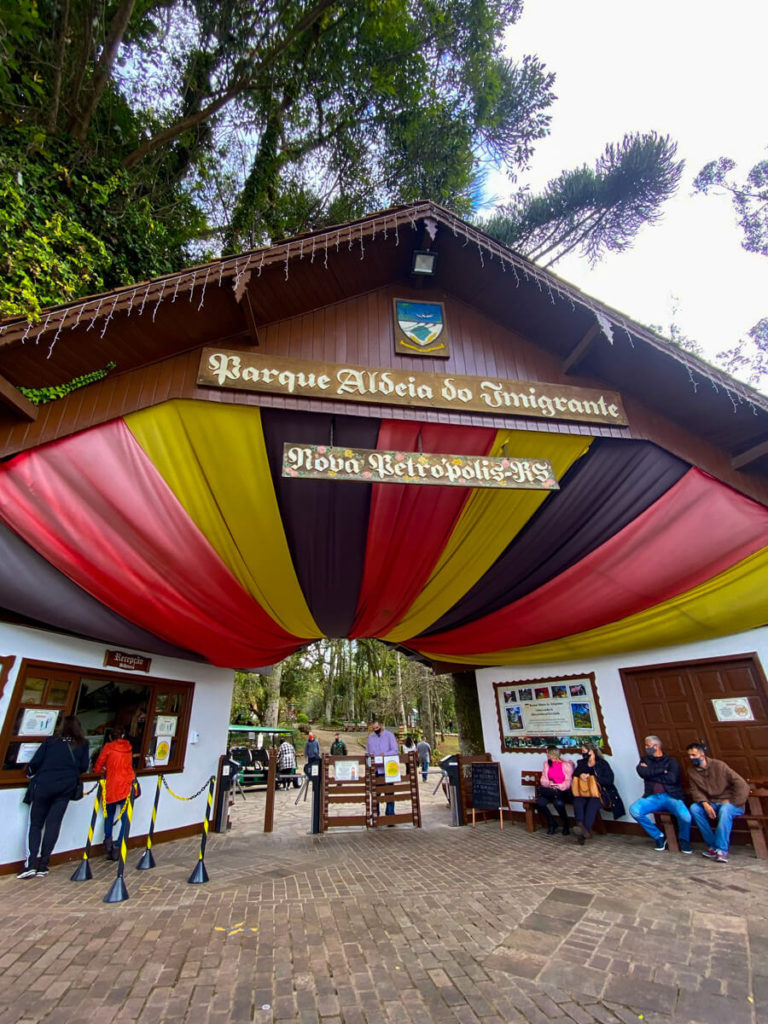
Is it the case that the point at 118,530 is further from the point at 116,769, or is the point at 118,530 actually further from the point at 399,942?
the point at 399,942

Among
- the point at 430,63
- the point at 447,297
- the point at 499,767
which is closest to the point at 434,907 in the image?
the point at 499,767

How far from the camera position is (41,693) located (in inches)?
205

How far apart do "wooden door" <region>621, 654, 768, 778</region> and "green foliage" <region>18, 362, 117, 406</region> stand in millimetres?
7217

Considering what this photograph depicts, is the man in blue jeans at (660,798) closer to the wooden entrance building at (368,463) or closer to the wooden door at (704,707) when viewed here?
the wooden door at (704,707)

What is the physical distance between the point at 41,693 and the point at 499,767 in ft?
21.6

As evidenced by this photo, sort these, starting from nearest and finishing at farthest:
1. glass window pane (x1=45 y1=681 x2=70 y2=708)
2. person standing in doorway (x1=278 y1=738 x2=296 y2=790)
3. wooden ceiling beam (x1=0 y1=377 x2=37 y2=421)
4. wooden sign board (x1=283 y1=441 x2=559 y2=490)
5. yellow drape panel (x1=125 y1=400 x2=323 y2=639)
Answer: wooden ceiling beam (x1=0 y1=377 x2=37 y2=421), wooden sign board (x1=283 y1=441 x2=559 y2=490), yellow drape panel (x1=125 y1=400 x2=323 y2=639), glass window pane (x1=45 y1=681 x2=70 y2=708), person standing in doorway (x1=278 y1=738 x2=296 y2=790)

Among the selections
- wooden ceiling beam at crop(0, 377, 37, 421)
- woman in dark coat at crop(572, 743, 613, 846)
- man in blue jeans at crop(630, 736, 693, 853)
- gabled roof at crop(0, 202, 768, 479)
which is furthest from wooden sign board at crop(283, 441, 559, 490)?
woman in dark coat at crop(572, 743, 613, 846)

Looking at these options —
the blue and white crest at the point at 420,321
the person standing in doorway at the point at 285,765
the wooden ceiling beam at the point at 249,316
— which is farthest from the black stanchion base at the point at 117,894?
the person standing in doorway at the point at 285,765

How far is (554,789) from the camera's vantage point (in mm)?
6250

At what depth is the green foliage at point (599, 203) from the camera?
8.98 meters

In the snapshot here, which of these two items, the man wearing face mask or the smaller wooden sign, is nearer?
the man wearing face mask

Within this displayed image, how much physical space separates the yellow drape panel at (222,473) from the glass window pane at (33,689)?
2.92m

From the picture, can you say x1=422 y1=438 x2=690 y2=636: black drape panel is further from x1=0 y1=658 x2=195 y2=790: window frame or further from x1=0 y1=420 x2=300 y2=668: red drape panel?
x1=0 y1=658 x2=195 y2=790: window frame

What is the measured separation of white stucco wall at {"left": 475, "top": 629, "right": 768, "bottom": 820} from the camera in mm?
5687
